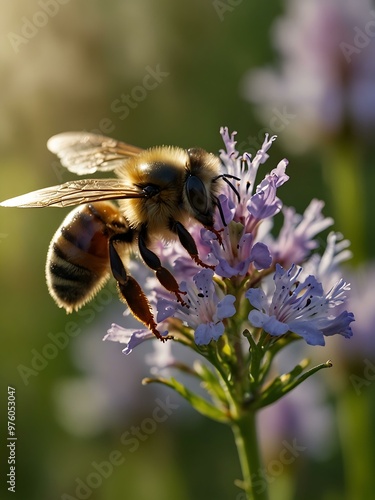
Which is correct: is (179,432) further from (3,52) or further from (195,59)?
(195,59)

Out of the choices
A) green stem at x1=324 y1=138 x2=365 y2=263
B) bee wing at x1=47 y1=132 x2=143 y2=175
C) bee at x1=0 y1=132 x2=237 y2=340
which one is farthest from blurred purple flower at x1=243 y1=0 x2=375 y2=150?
bee at x1=0 y1=132 x2=237 y2=340

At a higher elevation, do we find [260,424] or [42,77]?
[42,77]

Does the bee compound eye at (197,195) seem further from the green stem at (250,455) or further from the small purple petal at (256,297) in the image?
the green stem at (250,455)

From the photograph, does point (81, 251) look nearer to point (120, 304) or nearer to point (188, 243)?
point (188, 243)

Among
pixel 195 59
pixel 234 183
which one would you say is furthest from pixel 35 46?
pixel 234 183

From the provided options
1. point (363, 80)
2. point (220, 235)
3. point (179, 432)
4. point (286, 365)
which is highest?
point (363, 80)

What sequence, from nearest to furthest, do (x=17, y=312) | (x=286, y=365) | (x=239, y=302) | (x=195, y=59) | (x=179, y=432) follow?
(x=239, y=302) < (x=286, y=365) < (x=179, y=432) < (x=17, y=312) < (x=195, y=59)

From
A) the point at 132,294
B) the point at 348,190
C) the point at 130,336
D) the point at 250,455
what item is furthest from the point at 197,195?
the point at 348,190
